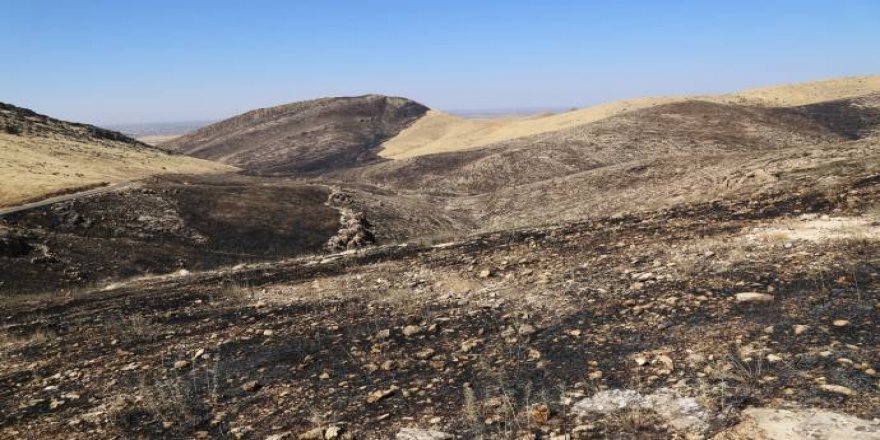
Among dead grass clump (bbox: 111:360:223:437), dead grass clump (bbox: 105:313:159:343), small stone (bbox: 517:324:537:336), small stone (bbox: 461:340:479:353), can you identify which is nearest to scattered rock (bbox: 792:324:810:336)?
small stone (bbox: 517:324:537:336)

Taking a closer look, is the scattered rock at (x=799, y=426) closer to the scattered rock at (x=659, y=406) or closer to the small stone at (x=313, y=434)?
the scattered rock at (x=659, y=406)

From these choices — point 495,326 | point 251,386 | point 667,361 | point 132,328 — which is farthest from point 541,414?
point 132,328

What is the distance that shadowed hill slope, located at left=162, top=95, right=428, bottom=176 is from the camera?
263 feet

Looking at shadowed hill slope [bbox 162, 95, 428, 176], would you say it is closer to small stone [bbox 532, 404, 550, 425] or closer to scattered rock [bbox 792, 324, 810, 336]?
small stone [bbox 532, 404, 550, 425]

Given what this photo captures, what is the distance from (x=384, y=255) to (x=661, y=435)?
11.6 metres

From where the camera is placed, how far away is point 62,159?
129 feet

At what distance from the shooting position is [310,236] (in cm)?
2827

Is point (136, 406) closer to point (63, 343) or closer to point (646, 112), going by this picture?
point (63, 343)

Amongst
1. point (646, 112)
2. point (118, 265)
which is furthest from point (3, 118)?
point (646, 112)

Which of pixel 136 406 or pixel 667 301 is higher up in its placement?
pixel 667 301

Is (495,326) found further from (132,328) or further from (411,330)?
(132,328)

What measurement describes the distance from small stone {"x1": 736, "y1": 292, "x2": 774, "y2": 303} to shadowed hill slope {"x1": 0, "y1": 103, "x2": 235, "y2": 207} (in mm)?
32262

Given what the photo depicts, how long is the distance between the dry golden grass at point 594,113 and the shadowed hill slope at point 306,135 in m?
7.90

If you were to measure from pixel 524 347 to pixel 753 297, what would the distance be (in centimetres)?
342
